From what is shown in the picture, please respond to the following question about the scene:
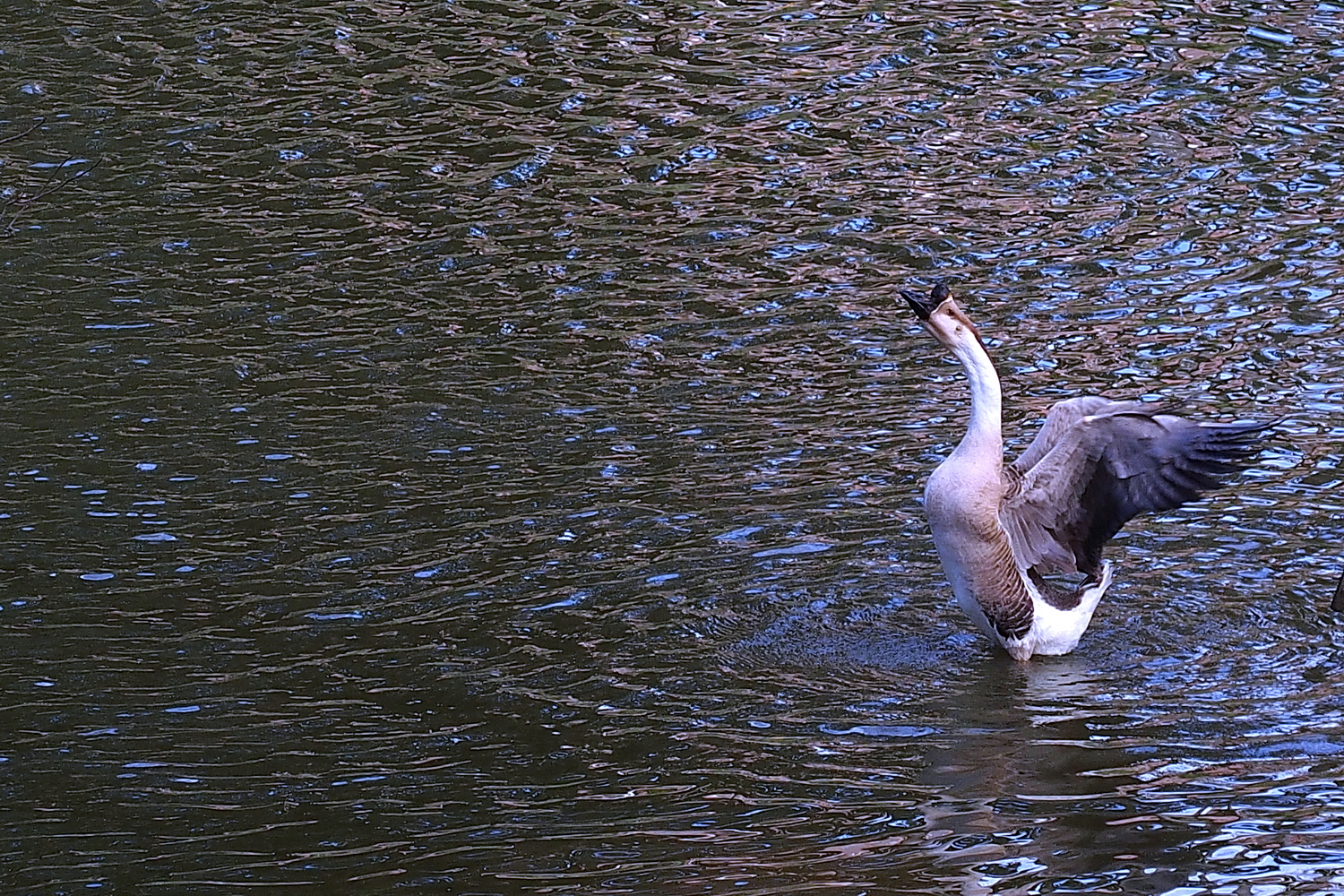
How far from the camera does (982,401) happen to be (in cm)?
849

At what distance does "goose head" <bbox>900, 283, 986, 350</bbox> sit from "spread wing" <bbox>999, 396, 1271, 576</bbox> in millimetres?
537

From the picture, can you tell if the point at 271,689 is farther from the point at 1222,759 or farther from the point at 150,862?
the point at 1222,759

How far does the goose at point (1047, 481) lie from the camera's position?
836cm

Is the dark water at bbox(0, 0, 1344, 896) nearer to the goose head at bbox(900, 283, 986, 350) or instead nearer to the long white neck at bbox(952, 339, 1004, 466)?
the long white neck at bbox(952, 339, 1004, 466)

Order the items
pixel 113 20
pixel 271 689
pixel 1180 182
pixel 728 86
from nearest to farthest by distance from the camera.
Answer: pixel 271 689, pixel 1180 182, pixel 728 86, pixel 113 20

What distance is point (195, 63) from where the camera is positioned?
17750 mm

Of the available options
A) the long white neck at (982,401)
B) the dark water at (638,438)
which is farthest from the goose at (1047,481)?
the dark water at (638,438)

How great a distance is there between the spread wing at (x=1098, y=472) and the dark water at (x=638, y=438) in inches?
19.8

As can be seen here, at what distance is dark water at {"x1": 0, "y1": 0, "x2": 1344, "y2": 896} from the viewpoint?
7.12m

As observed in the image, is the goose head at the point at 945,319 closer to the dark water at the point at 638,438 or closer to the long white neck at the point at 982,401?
the long white neck at the point at 982,401

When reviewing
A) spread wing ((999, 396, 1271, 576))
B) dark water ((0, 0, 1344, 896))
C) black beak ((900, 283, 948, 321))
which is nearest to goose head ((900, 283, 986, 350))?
black beak ((900, 283, 948, 321))

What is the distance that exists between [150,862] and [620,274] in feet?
23.7

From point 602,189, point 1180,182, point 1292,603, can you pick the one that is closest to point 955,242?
point 1180,182

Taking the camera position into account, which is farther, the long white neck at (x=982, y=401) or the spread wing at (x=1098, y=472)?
the long white neck at (x=982, y=401)
